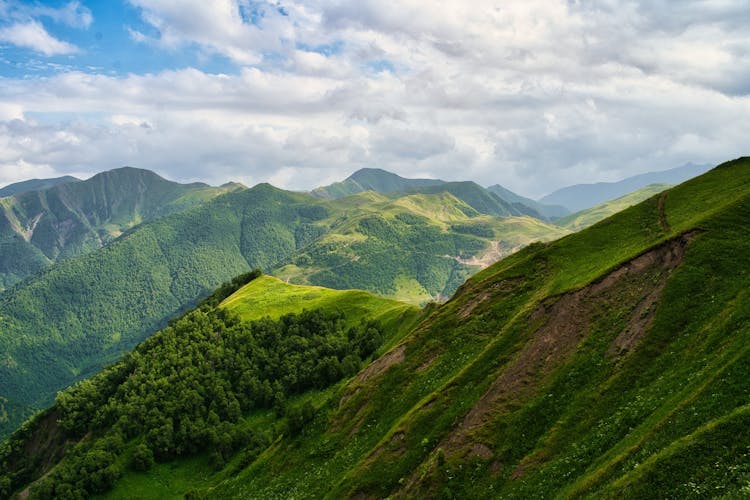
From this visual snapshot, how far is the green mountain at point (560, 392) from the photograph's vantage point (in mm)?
36500

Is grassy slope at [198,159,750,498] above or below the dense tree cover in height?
above

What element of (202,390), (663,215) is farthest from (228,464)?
(663,215)

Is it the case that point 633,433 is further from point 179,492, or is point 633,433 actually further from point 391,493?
point 179,492

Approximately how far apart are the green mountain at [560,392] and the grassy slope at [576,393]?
19cm

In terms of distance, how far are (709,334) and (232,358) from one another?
134426 mm

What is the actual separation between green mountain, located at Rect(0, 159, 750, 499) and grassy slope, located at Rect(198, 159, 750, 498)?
0.62 feet

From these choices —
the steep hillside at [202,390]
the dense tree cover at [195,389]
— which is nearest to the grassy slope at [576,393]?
the steep hillside at [202,390]

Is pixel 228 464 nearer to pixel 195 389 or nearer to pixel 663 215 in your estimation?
pixel 195 389

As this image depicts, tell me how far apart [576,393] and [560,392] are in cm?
188

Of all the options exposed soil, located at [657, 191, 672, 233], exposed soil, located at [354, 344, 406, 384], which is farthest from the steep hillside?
exposed soil, located at [657, 191, 672, 233]

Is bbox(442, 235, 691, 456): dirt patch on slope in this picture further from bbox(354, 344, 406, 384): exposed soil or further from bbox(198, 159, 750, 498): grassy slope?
bbox(354, 344, 406, 384): exposed soil

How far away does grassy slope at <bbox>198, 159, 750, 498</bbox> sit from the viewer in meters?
35.8

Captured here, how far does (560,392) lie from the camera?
171 ft

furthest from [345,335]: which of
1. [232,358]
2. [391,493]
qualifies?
[391,493]
